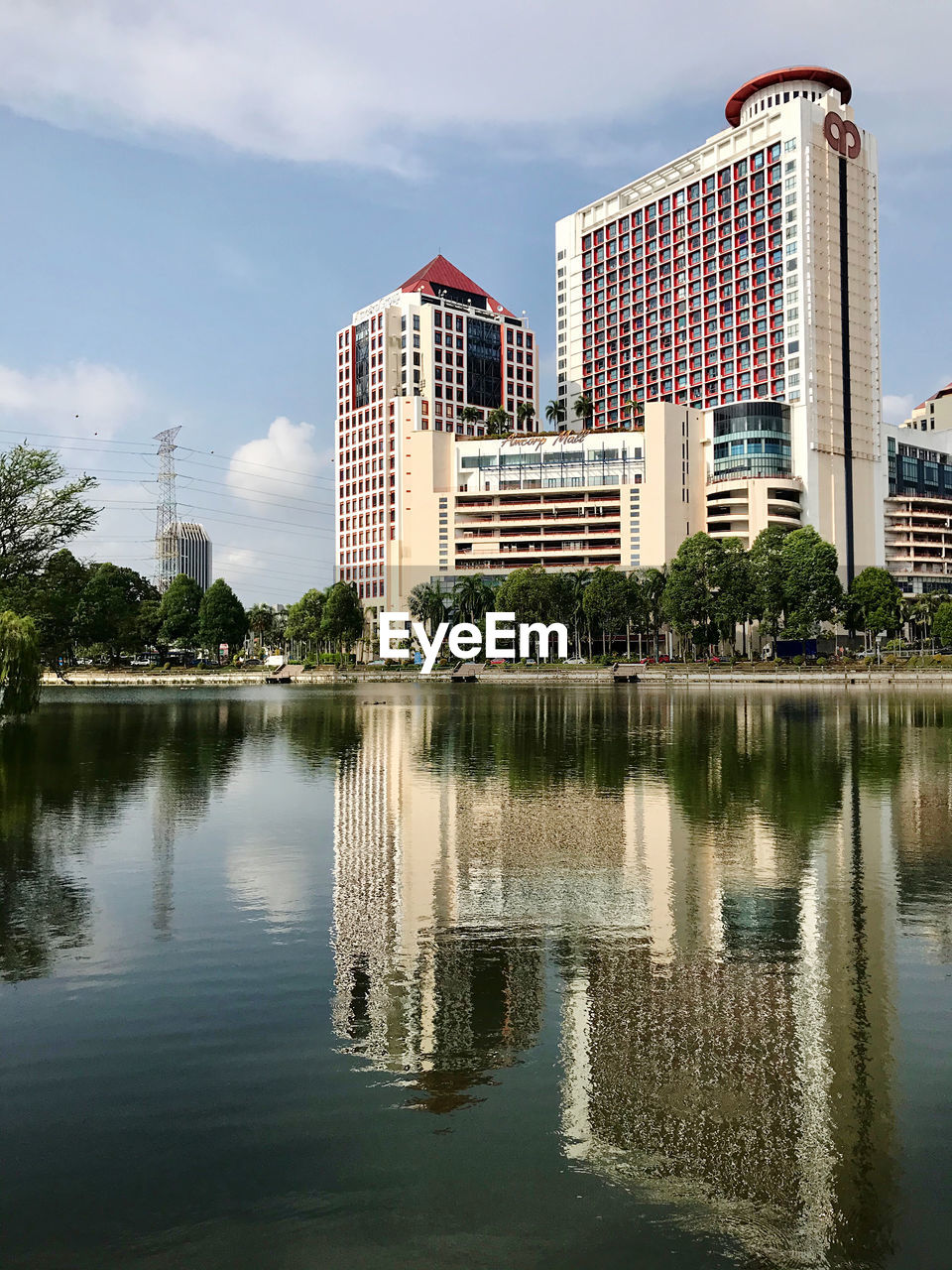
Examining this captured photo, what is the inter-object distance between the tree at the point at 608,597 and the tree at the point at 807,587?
2634 cm

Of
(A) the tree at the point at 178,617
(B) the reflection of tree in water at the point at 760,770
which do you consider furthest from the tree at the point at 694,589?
(A) the tree at the point at 178,617

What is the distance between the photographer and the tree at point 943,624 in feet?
535

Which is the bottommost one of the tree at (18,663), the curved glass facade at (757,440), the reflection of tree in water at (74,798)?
the reflection of tree in water at (74,798)

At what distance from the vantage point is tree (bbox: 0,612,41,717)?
54.0 meters

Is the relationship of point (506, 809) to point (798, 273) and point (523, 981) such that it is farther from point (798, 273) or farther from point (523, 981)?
point (798, 273)

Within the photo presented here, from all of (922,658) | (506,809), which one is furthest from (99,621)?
(506,809)

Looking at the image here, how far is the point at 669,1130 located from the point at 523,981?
4.19 metres

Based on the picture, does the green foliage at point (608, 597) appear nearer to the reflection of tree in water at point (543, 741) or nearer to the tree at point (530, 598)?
the tree at point (530, 598)

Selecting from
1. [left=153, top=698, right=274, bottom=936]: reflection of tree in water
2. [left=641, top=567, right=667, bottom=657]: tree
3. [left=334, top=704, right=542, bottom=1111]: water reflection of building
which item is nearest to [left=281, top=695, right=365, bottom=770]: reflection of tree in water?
[left=153, top=698, right=274, bottom=936]: reflection of tree in water

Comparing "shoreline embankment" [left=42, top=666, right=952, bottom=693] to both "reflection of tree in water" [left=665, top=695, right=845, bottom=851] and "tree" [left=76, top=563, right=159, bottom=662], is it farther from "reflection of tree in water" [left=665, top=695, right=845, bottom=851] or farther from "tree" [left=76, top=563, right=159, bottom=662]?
"reflection of tree in water" [left=665, top=695, right=845, bottom=851]

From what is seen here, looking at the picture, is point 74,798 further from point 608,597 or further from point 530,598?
point 530,598

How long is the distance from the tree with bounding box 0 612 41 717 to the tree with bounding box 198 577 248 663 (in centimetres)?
14024

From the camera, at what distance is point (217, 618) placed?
638ft

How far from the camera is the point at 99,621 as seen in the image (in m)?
155
